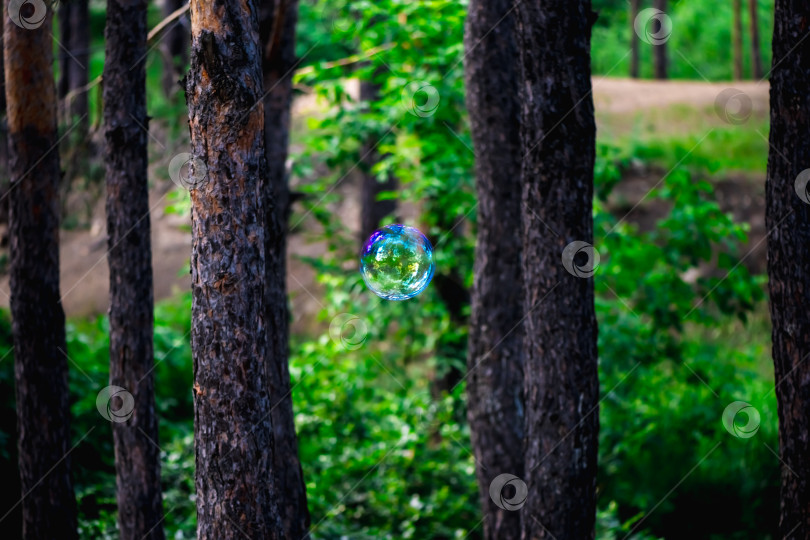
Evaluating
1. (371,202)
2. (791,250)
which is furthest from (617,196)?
(791,250)

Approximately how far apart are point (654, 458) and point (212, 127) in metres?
6.90

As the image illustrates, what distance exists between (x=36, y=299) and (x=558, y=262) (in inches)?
161

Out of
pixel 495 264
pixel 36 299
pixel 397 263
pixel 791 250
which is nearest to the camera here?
pixel 791 250

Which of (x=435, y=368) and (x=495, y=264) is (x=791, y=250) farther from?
(x=435, y=368)

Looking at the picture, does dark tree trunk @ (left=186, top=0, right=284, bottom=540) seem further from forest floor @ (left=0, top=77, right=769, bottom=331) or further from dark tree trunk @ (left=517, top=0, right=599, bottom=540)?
forest floor @ (left=0, top=77, right=769, bottom=331)

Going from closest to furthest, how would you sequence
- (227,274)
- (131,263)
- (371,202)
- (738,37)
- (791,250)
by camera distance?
(227,274) → (791,250) → (131,263) → (371,202) → (738,37)

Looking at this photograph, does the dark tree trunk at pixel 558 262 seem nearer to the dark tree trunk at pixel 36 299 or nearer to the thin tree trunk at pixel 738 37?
the dark tree trunk at pixel 36 299

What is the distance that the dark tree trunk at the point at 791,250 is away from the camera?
4727 mm

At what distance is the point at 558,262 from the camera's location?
5.44 m

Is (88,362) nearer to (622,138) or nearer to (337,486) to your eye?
(337,486)

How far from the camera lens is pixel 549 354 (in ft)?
17.9

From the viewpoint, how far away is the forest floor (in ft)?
55.8

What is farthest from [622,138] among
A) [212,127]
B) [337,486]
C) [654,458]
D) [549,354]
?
[212,127]

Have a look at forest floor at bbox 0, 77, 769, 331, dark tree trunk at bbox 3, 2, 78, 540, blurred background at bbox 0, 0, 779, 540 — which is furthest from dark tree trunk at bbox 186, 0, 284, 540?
forest floor at bbox 0, 77, 769, 331
